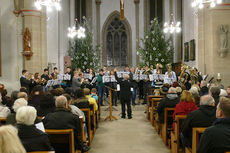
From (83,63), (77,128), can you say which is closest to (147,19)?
(83,63)

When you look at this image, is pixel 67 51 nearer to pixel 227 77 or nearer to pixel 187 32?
pixel 187 32

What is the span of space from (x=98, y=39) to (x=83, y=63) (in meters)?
4.48

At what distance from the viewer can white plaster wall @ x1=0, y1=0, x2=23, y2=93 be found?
12.0 metres

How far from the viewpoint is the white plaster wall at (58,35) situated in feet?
45.9

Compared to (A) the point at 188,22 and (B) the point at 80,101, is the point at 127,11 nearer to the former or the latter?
(A) the point at 188,22

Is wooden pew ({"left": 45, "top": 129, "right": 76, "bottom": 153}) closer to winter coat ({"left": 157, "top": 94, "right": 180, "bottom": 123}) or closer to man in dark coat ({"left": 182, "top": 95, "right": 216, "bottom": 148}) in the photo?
man in dark coat ({"left": 182, "top": 95, "right": 216, "bottom": 148})

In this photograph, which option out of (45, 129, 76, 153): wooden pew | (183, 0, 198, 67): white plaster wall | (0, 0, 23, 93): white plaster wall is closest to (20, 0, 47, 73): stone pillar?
(0, 0, 23, 93): white plaster wall

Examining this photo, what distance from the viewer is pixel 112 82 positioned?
11.6 metres

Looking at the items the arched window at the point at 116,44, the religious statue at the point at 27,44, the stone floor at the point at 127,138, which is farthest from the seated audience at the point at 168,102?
the arched window at the point at 116,44

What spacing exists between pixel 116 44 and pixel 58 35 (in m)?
7.24

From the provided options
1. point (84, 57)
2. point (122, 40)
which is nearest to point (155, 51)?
point (84, 57)

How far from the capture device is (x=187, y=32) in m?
15.9

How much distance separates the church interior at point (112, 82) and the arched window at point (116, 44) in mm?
83

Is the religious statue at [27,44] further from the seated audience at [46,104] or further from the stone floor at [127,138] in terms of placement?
the seated audience at [46,104]
